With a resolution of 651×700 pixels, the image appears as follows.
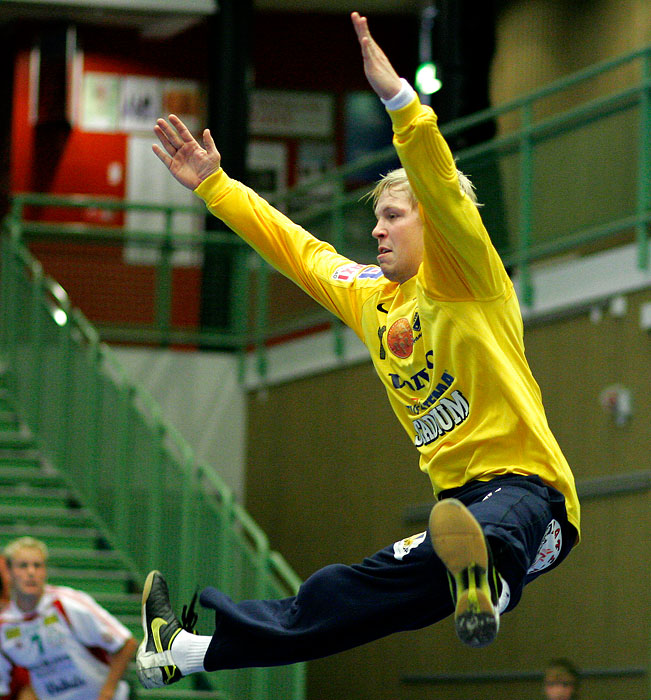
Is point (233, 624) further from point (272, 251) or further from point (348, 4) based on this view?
point (348, 4)

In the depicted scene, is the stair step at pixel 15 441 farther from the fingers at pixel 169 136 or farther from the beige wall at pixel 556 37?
the fingers at pixel 169 136

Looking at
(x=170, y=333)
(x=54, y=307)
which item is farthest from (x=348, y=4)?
(x=54, y=307)

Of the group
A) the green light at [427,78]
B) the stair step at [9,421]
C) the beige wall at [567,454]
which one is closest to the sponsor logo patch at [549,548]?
the beige wall at [567,454]

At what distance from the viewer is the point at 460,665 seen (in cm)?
1222

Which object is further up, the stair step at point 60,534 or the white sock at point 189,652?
the white sock at point 189,652

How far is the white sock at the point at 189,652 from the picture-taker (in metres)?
5.01

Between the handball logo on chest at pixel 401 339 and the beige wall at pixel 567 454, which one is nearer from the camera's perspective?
the handball logo on chest at pixel 401 339

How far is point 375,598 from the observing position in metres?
4.77

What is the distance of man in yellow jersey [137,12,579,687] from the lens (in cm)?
455

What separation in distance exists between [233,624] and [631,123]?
6509 mm

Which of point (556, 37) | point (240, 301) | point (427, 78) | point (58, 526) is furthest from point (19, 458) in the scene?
point (556, 37)

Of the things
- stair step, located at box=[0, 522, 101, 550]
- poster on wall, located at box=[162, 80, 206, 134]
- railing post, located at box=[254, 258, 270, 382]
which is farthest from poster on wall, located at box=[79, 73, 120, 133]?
stair step, located at box=[0, 522, 101, 550]

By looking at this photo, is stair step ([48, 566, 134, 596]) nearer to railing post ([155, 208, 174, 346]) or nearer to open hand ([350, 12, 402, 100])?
railing post ([155, 208, 174, 346])

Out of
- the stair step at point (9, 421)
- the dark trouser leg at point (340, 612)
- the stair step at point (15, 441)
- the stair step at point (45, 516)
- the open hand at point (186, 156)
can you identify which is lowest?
the stair step at point (45, 516)
